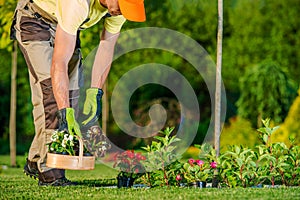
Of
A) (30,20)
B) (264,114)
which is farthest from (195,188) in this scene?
(264,114)

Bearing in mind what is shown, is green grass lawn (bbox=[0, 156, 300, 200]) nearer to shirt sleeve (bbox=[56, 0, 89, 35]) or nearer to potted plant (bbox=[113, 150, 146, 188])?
potted plant (bbox=[113, 150, 146, 188])

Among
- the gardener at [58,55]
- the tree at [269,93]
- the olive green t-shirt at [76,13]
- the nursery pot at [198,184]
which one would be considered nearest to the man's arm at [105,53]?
the gardener at [58,55]

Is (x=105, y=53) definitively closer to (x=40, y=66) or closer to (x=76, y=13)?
(x=40, y=66)

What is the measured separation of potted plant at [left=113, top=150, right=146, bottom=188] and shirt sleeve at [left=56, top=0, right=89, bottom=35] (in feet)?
3.62

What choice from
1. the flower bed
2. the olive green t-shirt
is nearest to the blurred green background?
the olive green t-shirt

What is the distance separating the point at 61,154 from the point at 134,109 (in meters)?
10.3

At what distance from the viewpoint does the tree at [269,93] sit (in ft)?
43.0

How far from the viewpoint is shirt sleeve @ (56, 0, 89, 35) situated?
4.86 m

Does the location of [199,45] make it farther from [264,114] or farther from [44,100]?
[44,100]

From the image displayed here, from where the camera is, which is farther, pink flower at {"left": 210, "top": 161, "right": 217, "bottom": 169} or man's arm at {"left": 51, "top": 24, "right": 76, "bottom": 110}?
pink flower at {"left": 210, "top": 161, "right": 217, "bottom": 169}

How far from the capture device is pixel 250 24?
1672cm

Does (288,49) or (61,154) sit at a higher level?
(288,49)

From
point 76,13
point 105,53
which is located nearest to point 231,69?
point 105,53

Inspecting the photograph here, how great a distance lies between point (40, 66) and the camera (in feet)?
17.6
